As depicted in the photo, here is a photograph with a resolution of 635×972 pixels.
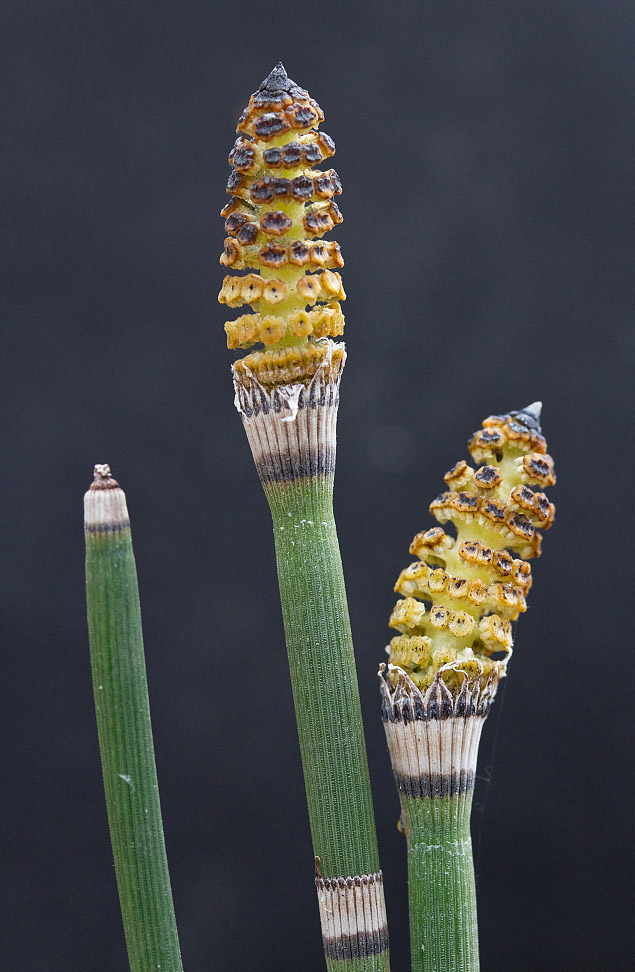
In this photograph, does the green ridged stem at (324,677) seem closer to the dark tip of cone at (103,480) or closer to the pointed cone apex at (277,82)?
the dark tip of cone at (103,480)

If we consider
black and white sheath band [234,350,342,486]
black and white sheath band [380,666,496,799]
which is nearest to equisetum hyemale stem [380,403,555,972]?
black and white sheath band [380,666,496,799]

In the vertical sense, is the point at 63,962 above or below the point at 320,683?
below

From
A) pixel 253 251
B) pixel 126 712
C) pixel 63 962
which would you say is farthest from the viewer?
pixel 63 962

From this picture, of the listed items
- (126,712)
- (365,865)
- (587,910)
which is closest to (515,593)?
(365,865)

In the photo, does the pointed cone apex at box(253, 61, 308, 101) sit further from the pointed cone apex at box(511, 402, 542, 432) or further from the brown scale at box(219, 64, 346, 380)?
the pointed cone apex at box(511, 402, 542, 432)

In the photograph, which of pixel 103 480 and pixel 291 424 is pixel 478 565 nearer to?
pixel 291 424

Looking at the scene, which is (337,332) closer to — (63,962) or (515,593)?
(515,593)
